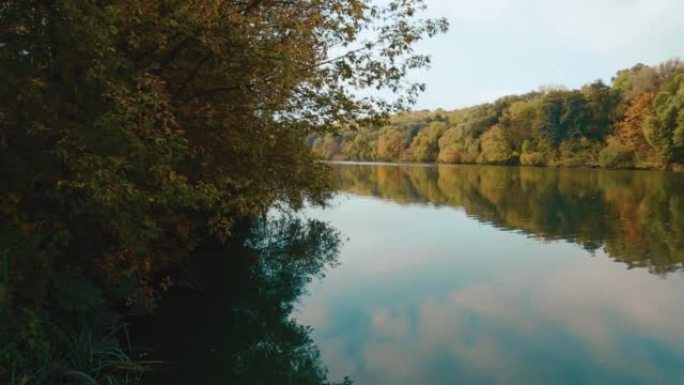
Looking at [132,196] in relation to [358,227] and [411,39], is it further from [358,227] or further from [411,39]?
[358,227]

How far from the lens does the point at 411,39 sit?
12609 mm

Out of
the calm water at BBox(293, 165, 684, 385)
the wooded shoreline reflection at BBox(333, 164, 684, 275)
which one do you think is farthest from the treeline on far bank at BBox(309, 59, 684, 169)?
the calm water at BBox(293, 165, 684, 385)

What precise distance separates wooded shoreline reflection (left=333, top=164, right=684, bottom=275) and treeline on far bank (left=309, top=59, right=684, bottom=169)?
11.2 m

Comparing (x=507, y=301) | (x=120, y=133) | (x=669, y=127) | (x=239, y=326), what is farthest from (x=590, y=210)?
(x=669, y=127)

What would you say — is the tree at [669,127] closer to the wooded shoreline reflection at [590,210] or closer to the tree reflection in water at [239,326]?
the wooded shoreline reflection at [590,210]

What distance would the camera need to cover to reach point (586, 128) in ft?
285

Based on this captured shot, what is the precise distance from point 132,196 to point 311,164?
19.1 ft

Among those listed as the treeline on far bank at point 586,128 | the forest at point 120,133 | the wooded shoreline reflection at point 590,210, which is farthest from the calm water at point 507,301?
the treeline on far bank at point 586,128

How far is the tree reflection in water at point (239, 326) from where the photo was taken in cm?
1038

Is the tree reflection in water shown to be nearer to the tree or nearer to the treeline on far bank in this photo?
the treeline on far bank

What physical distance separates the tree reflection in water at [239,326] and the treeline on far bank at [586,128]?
119ft

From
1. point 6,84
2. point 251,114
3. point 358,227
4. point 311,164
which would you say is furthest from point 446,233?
point 6,84

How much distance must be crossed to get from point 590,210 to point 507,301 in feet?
67.8

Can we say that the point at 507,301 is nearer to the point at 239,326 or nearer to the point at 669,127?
the point at 239,326
